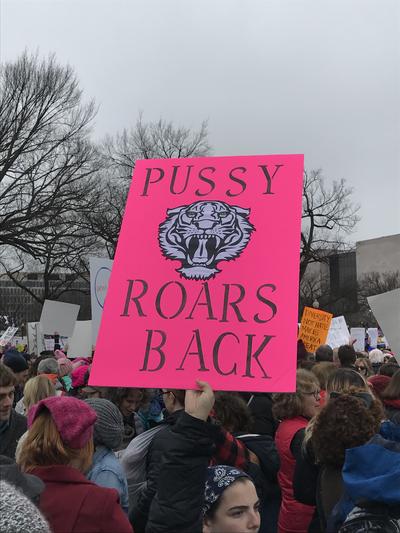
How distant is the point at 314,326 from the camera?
11852mm

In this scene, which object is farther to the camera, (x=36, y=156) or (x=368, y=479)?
(x=36, y=156)

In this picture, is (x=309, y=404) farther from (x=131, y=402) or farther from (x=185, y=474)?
(x=185, y=474)

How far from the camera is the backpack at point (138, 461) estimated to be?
385 centimetres

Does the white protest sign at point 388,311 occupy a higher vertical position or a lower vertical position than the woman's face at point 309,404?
higher

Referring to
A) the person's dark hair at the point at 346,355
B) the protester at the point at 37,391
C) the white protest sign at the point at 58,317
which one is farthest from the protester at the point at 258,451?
the white protest sign at the point at 58,317

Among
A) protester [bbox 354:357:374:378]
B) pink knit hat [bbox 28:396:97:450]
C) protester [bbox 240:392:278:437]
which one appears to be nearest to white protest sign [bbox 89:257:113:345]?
protester [bbox 240:392:278:437]

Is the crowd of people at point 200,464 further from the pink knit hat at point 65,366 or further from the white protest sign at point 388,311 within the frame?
the pink knit hat at point 65,366

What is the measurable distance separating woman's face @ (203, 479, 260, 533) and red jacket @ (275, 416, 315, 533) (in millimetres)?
1501

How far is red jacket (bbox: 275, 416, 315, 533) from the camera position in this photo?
13.5 ft

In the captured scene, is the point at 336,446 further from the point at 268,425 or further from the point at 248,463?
the point at 268,425

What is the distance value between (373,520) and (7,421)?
2.68 meters

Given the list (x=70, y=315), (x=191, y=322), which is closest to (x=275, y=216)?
(x=191, y=322)

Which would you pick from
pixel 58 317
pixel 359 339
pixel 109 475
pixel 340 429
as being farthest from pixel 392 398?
pixel 359 339

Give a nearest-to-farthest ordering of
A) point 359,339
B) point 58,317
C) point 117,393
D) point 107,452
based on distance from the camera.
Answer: point 107,452 → point 117,393 → point 58,317 → point 359,339
